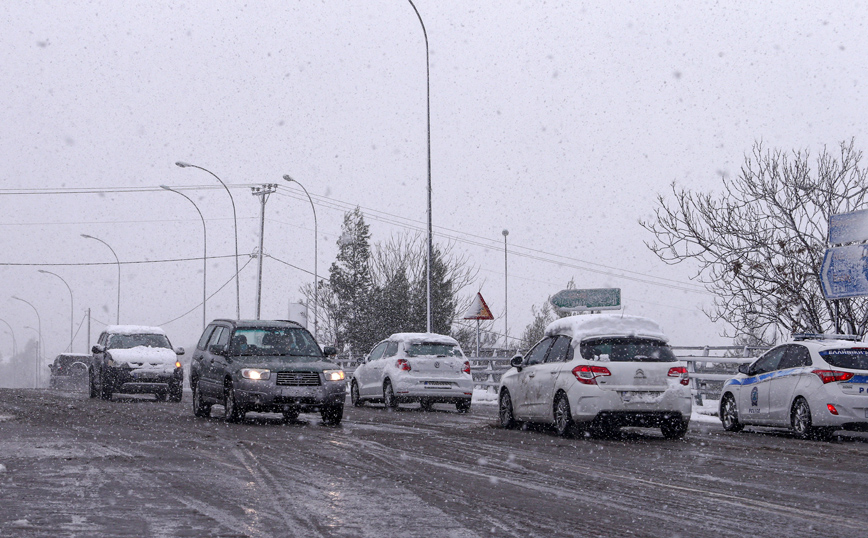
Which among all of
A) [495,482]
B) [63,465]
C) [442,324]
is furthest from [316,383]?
[442,324]

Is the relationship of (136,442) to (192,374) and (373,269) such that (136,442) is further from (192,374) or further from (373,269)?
(373,269)

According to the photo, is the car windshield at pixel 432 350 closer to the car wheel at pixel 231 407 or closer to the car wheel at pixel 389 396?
the car wheel at pixel 389 396

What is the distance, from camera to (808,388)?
14.8 meters

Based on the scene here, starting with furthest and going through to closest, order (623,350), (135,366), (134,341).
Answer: (134,341)
(135,366)
(623,350)

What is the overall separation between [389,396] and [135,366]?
22.3ft

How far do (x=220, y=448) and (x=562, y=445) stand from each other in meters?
4.24

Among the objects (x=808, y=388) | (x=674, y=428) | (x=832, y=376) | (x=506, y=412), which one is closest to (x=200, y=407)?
(x=506, y=412)

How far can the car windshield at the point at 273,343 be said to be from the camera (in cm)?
1762

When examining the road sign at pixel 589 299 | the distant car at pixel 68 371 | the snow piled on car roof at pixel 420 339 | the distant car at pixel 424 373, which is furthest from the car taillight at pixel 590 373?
the distant car at pixel 68 371

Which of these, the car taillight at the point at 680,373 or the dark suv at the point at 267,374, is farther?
the dark suv at the point at 267,374

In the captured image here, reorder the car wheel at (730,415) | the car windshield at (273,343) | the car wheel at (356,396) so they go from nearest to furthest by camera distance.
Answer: the car wheel at (730,415) → the car windshield at (273,343) → the car wheel at (356,396)

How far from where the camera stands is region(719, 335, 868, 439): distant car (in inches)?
563

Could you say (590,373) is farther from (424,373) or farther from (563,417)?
(424,373)

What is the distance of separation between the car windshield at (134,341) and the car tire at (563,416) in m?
14.3
